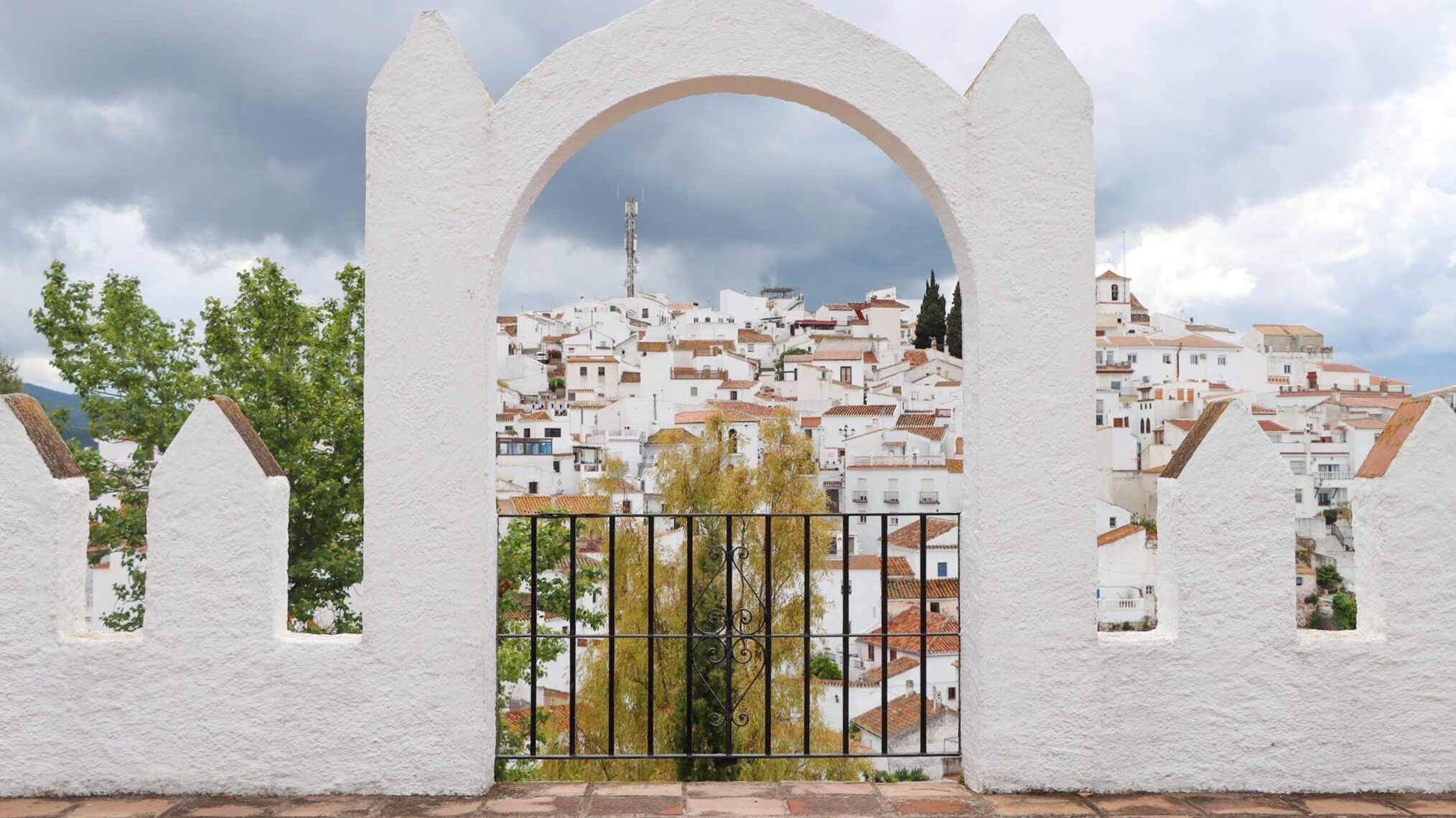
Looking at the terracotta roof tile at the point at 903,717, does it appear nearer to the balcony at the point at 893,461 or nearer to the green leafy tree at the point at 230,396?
the green leafy tree at the point at 230,396

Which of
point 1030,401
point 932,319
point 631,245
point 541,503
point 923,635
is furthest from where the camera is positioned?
point 631,245

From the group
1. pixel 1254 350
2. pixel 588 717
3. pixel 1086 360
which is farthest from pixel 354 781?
pixel 1254 350

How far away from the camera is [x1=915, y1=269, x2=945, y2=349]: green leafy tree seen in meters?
56.8

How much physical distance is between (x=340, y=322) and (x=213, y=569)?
33.1ft

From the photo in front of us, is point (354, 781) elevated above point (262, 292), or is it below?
below

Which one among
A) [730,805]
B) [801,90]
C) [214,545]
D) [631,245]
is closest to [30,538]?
[214,545]

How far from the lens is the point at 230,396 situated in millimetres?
12500

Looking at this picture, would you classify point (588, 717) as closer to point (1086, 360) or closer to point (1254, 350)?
point (1086, 360)

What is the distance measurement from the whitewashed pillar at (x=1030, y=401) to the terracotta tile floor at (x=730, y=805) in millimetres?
178

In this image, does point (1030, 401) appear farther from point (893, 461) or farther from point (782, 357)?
point (782, 357)

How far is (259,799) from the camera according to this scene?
3514 millimetres

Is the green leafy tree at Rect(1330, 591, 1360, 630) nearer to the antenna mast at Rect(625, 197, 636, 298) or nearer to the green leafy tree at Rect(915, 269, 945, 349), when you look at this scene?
the green leafy tree at Rect(915, 269, 945, 349)

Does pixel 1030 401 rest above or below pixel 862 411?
below

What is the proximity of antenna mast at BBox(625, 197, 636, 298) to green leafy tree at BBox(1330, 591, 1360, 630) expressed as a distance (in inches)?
2034
